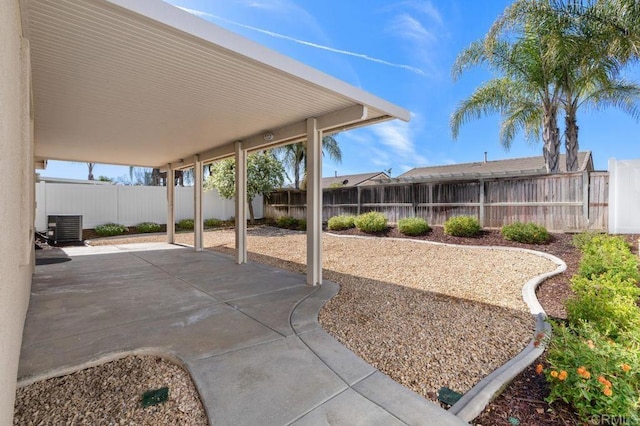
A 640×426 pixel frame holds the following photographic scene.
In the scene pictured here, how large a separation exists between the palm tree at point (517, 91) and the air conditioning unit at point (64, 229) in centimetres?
1405

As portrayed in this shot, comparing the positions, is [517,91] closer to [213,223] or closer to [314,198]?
[314,198]

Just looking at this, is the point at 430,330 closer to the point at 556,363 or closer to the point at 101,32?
the point at 556,363

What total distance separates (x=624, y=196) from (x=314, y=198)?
8.14m

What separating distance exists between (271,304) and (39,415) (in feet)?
7.99

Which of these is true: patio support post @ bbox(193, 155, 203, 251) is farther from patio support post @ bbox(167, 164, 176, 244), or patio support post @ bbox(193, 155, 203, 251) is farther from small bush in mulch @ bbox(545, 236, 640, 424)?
small bush in mulch @ bbox(545, 236, 640, 424)

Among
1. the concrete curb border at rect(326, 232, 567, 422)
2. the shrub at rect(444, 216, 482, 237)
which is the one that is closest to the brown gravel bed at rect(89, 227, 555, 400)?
the concrete curb border at rect(326, 232, 567, 422)

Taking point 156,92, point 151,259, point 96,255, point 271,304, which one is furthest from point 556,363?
point 96,255

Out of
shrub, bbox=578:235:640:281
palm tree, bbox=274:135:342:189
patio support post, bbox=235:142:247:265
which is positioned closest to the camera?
shrub, bbox=578:235:640:281

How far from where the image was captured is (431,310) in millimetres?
3959

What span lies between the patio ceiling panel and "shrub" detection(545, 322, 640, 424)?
3400 mm

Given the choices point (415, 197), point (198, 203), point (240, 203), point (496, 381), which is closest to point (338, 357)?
point (496, 381)

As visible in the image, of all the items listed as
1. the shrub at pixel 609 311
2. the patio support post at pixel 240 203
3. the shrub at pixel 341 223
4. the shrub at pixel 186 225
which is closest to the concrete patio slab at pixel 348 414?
the shrub at pixel 609 311

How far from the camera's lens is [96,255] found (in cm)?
780

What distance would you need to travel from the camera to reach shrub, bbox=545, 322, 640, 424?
183cm
